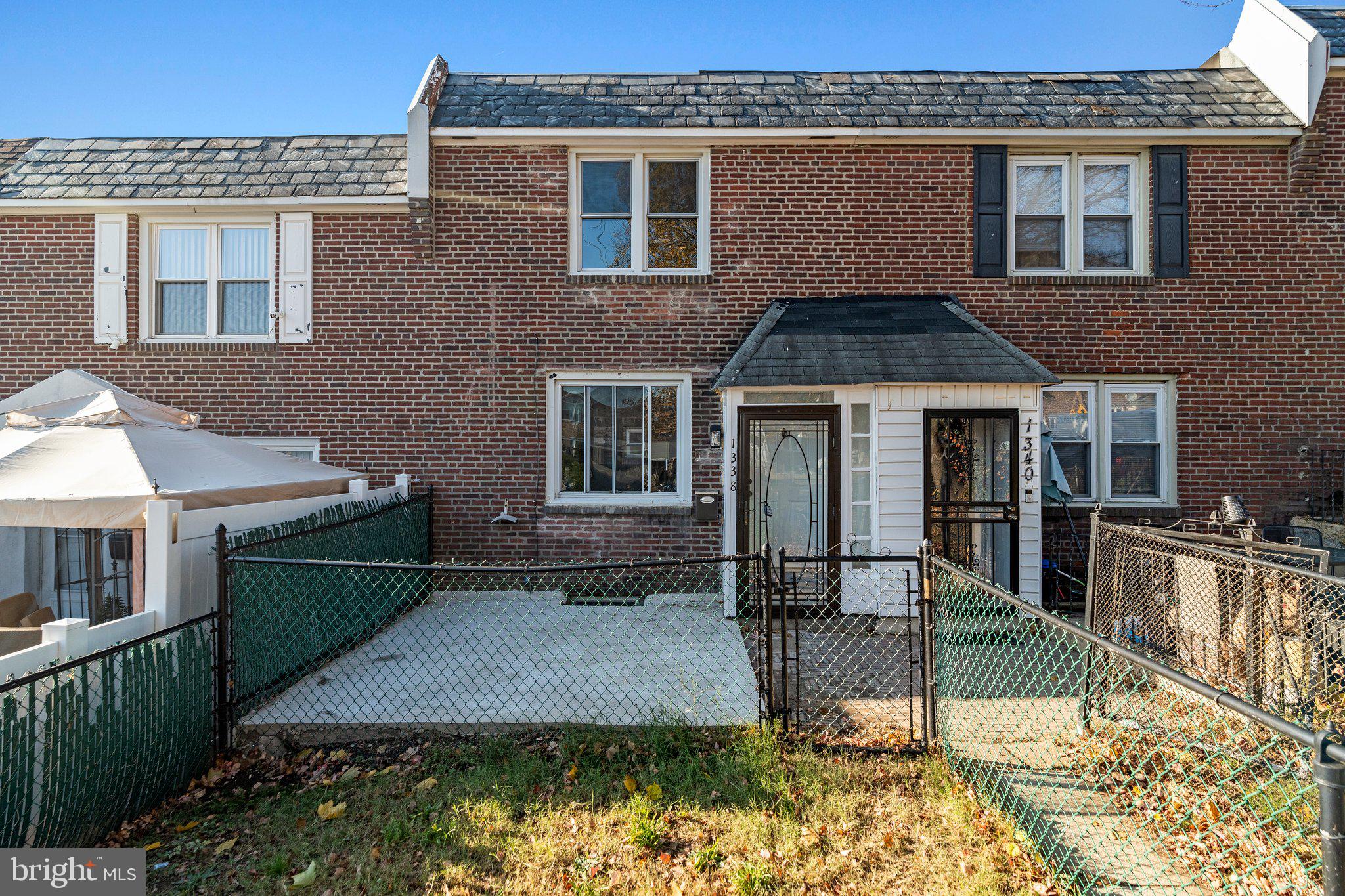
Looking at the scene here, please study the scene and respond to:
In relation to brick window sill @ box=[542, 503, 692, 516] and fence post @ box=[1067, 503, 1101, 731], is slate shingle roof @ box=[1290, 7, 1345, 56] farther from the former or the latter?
brick window sill @ box=[542, 503, 692, 516]

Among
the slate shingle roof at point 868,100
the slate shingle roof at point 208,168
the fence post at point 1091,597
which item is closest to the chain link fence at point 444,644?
the fence post at point 1091,597

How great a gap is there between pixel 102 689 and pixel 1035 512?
8.05 m

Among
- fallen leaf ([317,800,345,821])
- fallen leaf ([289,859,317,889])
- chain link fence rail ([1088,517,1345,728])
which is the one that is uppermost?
chain link fence rail ([1088,517,1345,728])

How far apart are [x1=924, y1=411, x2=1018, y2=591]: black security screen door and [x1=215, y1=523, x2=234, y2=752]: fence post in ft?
21.3

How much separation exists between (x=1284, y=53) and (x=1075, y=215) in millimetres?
3167

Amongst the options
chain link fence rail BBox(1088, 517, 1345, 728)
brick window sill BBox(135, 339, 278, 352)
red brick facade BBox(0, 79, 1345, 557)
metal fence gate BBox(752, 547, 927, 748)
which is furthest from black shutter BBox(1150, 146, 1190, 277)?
brick window sill BBox(135, 339, 278, 352)

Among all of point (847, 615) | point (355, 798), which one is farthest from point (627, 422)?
point (355, 798)

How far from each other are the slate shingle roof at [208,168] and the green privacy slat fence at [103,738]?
22.5ft

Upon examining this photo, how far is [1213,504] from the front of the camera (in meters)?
9.21

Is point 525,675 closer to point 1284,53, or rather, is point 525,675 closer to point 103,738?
point 103,738

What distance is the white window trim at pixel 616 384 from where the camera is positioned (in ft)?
30.7

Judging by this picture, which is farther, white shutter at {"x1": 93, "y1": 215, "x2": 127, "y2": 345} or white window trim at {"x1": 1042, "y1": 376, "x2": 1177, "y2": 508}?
white shutter at {"x1": 93, "y1": 215, "x2": 127, "y2": 345}

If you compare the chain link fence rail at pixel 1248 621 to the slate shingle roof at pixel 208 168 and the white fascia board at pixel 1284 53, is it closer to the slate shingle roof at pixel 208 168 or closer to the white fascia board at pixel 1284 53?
the white fascia board at pixel 1284 53

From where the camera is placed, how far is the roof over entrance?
773cm
